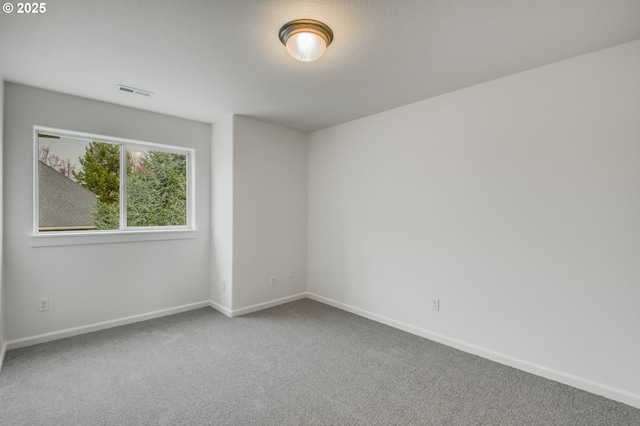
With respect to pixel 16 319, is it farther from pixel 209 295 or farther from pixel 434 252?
pixel 434 252

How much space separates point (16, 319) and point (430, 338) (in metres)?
3.93

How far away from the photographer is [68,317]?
310cm

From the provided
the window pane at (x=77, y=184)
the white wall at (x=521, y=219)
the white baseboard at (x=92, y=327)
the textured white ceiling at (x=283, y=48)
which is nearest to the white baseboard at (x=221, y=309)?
the white baseboard at (x=92, y=327)

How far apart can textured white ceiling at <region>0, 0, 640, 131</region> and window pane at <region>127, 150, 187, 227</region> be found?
2.72 feet

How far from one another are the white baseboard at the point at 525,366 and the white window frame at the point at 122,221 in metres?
2.63

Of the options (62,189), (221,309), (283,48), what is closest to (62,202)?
(62,189)

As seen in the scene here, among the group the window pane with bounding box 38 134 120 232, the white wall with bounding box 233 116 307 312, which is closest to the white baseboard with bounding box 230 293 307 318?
the white wall with bounding box 233 116 307 312

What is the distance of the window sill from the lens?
2967 millimetres

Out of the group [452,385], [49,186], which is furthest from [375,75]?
[49,186]

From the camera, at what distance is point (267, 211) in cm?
408

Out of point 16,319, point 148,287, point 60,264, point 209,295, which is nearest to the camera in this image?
point 16,319

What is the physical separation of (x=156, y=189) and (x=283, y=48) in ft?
8.36

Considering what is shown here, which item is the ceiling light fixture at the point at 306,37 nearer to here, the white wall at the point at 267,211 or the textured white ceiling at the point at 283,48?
the textured white ceiling at the point at 283,48

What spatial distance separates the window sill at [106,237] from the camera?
2.97 m
